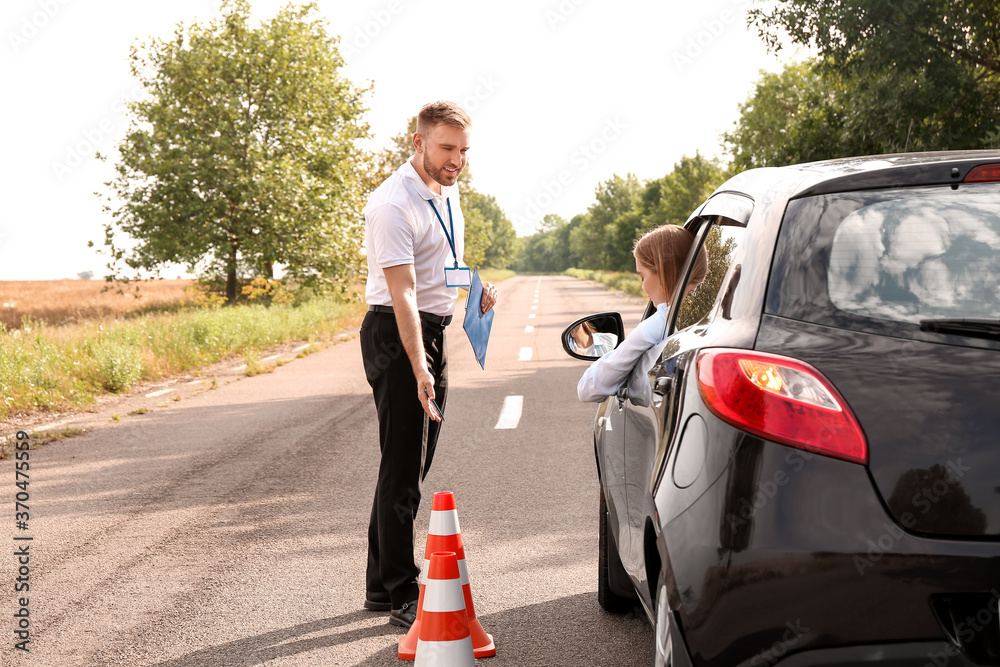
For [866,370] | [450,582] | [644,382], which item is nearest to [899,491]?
[866,370]

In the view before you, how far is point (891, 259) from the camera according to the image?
2.09 meters

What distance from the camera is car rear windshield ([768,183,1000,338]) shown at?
2020 millimetres

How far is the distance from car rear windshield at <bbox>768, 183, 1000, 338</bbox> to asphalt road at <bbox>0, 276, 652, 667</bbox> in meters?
1.89

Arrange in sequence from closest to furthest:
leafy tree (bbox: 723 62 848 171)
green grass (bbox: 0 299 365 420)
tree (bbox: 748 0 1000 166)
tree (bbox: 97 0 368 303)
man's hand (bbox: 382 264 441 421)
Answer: man's hand (bbox: 382 264 441 421) < green grass (bbox: 0 299 365 420) < tree (bbox: 748 0 1000 166) < leafy tree (bbox: 723 62 848 171) < tree (bbox: 97 0 368 303)

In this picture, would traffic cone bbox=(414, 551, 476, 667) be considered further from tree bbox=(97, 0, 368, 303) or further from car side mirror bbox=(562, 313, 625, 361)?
tree bbox=(97, 0, 368, 303)

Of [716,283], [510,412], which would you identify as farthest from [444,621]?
[510,412]

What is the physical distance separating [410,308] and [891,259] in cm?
205

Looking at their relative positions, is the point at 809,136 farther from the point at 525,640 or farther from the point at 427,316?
the point at 525,640

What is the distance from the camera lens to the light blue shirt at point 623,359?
309 cm

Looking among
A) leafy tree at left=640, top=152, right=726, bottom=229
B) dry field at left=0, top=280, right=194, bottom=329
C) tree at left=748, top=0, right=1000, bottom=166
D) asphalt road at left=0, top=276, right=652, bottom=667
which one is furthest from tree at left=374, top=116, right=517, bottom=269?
leafy tree at left=640, top=152, right=726, bottom=229

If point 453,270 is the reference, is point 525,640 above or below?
below

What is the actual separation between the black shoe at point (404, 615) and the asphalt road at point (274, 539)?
0.15 feet

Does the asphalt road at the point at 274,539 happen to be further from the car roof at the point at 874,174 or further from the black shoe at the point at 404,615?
the car roof at the point at 874,174

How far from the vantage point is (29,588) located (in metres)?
4.45
